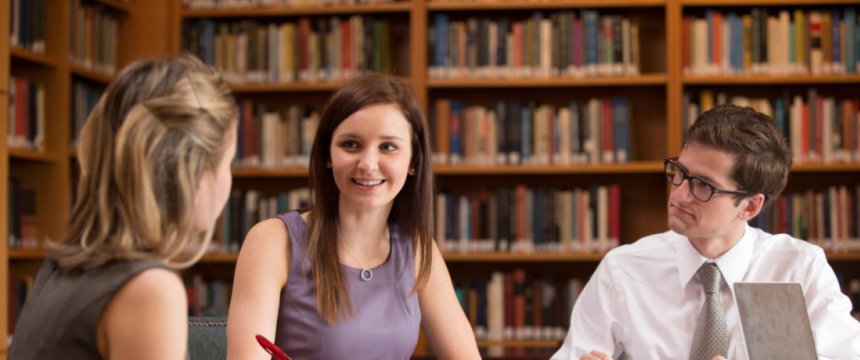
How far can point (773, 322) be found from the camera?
108 cm

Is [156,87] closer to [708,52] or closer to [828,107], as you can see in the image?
[708,52]

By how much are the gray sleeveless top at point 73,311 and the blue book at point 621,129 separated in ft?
8.62

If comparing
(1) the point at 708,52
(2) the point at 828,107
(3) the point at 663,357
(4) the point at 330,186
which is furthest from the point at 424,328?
(2) the point at 828,107

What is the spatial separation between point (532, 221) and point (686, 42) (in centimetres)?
104

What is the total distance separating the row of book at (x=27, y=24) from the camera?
9.26ft

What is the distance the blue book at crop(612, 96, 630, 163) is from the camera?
311 centimetres

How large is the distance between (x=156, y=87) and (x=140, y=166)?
95 mm

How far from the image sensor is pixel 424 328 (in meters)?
1.52

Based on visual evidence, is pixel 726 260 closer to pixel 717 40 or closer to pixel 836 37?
pixel 717 40

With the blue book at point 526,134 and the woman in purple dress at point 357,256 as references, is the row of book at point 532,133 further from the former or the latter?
the woman in purple dress at point 357,256

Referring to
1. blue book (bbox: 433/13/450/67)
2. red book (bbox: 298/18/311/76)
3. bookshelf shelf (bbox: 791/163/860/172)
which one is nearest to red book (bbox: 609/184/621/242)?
bookshelf shelf (bbox: 791/163/860/172)

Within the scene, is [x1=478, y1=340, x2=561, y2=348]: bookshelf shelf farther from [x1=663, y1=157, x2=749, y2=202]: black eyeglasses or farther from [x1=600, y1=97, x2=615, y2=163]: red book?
[x1=663, y1=157, x2=749, y2=202]: black eyeglasses

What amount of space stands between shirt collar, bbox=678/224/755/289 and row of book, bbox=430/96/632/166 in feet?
5.27

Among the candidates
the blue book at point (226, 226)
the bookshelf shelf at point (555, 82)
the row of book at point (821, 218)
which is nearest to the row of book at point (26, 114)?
the blue book at point (226, 226)
